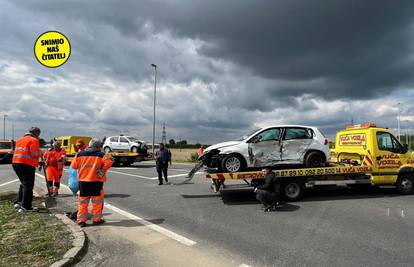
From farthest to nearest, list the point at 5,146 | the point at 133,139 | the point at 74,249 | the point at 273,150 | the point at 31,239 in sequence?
the point at 5,146 < the point at 133,139 < the point at 273,150 < the point at 31,239 < the point at 74,249

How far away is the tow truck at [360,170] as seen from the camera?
8.81m

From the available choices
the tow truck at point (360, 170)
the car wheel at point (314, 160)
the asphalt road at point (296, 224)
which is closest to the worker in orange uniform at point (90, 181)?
the asphalt road at point (296, 224)

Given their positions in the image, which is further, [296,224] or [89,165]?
[296,224]

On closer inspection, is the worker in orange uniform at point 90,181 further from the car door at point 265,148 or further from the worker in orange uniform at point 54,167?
the car door at point 265,148

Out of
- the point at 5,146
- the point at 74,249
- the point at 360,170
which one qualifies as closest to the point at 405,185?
the point at 360,170

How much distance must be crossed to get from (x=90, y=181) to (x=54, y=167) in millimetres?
4401

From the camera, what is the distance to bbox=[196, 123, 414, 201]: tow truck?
28.9 ft

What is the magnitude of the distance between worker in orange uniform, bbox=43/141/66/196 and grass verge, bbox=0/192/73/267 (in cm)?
290

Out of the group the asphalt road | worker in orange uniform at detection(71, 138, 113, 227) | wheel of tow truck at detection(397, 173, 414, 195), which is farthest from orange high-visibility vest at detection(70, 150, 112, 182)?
wheel of tow truck at detection(397, 173, 414, 195)

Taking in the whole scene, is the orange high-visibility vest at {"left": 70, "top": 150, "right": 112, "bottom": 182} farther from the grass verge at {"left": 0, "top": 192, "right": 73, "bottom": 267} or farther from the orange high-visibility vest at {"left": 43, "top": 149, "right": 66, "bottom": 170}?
the orange high-visibility vest at {"left": 43, "top": 149, "right": 66, "bottom": 170}

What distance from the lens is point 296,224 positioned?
21.1ft

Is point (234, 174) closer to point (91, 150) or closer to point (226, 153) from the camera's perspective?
point (226, 153)

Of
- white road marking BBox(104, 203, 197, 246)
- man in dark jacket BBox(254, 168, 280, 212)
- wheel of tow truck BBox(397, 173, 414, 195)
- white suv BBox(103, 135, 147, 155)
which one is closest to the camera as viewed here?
white road marking BBox(104, 203, 197, 246)

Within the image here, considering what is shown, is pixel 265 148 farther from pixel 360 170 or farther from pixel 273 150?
pixel 360 170
